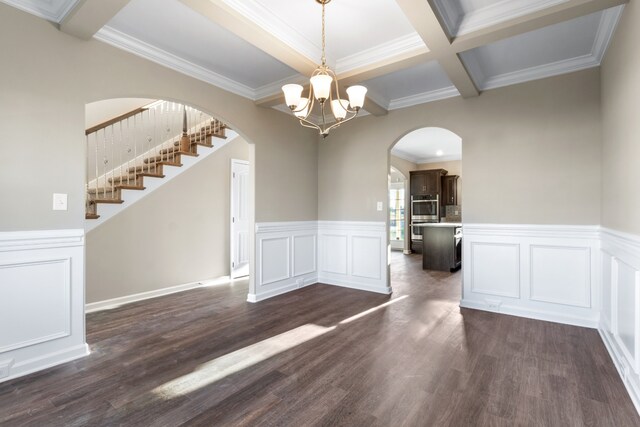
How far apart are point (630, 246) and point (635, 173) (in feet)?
1.62

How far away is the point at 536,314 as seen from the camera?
11.6 feet

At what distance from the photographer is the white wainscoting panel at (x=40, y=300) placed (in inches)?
89.7

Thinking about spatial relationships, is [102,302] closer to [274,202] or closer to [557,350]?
[274,202]

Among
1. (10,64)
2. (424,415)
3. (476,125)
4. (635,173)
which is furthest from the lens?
(476,125)

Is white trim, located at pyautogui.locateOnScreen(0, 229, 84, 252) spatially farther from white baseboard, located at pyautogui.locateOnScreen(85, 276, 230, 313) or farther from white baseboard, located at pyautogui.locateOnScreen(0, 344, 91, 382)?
white baseboard, located at pyautogui.locateOnScreen(85, 276, 230, 313)

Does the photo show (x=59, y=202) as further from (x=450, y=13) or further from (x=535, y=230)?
(x=535, y=230)

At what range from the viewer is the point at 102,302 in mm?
4039

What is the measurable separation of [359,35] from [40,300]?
3.46 metres

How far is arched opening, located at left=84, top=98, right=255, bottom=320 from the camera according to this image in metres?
4.17

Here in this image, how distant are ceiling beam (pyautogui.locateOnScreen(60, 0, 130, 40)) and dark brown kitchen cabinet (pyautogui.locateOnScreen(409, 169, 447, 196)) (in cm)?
807

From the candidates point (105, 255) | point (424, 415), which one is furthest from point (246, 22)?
point (105, 255)

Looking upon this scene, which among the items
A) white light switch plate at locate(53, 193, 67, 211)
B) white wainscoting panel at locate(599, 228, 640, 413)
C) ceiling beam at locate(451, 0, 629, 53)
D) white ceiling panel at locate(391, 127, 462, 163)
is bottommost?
white wainscoting panel at locate(599, 228, 640, 413)

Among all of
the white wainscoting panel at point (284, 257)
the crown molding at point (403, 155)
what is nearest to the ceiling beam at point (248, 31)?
the white wainscoting panel at point (284, 257)

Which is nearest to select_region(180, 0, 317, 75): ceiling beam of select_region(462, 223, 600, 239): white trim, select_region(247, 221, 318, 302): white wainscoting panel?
select_region(247, 221, 318, 302): white wainscoting panel
